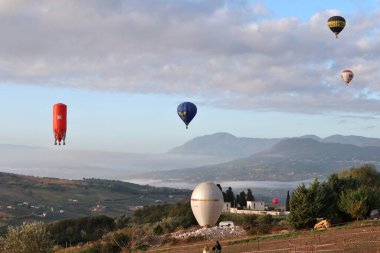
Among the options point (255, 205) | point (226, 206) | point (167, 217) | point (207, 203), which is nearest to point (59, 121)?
point (207, 203)

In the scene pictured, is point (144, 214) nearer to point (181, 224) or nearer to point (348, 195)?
point (181, 224)

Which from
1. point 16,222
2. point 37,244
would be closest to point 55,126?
point 37,244

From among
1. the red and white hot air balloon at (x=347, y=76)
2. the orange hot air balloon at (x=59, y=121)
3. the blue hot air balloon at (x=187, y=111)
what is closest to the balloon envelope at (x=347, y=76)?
the red and white hot air balloon at (x=347, y=76)

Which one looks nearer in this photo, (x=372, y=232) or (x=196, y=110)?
(x=372, y=232)

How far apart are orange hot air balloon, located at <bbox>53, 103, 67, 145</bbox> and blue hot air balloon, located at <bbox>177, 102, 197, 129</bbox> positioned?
22.2 metres

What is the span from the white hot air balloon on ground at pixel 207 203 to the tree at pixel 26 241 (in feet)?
80.4

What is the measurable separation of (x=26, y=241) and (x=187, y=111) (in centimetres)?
3636

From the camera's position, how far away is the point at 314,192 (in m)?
64.4

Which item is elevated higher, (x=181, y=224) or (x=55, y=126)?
(x=55, y=126)

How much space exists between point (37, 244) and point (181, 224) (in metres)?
42.8

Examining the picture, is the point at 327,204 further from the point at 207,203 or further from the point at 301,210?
the point at 207,203

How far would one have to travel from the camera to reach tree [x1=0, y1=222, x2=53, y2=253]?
5834 cm

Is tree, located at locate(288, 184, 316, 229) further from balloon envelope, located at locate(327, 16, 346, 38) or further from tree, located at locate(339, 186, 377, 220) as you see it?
balloon envelope, located at locate(327, 16, 346, 38)

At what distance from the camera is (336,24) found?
92938 millimetres
